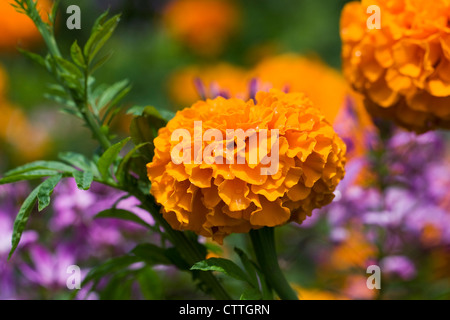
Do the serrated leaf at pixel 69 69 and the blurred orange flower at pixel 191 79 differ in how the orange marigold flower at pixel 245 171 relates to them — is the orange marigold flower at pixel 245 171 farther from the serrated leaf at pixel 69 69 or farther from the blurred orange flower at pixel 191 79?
the blurred orange flower at pixel 191 79

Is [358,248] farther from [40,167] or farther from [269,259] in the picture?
[40,167]

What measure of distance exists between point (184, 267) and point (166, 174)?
0.50 feet

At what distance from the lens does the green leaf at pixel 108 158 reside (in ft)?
2.15

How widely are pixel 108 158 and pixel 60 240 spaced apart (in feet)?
1.34

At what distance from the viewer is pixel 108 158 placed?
0.67 metres

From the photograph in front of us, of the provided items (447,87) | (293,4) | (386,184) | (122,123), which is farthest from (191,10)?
(447,87)

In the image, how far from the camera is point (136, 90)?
2.54 metres

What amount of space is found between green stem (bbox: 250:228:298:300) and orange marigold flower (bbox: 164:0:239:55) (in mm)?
2109

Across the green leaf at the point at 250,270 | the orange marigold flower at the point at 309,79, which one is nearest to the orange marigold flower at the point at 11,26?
the orange marigold flower at the point at 309,79

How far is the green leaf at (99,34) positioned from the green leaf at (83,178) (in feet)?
0.43

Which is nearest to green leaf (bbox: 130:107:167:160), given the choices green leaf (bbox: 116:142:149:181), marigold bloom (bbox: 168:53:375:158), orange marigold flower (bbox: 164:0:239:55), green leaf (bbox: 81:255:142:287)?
green leaf (bbox: 116:142:149:181)

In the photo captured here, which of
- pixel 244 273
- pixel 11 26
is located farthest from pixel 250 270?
pixel 11 26
